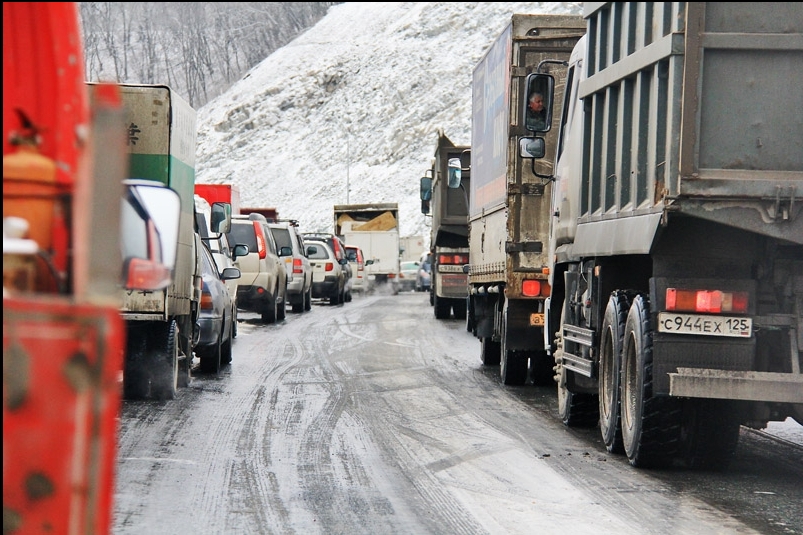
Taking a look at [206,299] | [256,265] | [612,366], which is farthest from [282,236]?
[612,366]

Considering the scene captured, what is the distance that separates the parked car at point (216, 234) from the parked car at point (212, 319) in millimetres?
929

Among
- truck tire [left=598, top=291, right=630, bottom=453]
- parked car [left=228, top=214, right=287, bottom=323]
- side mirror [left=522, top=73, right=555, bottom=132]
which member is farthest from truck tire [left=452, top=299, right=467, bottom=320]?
truck tire [left=598, top=291, right=630, bottom=453]

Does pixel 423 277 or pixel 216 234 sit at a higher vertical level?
pixel 216 234

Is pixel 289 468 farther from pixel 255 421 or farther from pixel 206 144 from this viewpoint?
pixel 206 144

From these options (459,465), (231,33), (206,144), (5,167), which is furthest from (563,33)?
(231,33)

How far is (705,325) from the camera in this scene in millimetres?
7535

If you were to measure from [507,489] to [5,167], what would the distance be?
5.17 m

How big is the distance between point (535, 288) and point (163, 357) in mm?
3971

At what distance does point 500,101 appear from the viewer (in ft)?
47.2

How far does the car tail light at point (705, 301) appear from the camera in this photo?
7527mm

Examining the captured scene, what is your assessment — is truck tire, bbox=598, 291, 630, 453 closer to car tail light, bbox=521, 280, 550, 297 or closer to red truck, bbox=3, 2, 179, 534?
car tail light, bbox=521, 280, 550, 297

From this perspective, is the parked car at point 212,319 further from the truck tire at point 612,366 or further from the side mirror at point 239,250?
the truck tire at point 612,366

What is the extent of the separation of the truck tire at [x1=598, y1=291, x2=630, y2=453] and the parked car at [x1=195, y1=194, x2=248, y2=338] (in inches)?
329

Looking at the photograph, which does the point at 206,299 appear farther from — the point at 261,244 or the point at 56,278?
the point at 56,278
